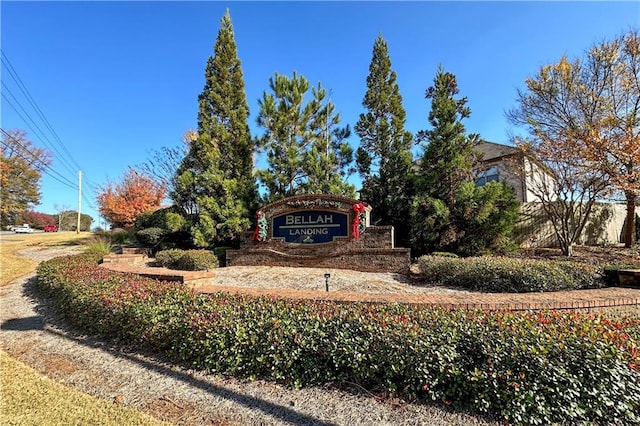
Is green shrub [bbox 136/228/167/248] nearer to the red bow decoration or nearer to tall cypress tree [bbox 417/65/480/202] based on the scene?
the red bow decoration

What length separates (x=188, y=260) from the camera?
8.88m

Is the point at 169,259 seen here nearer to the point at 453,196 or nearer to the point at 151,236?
the point at 151,236

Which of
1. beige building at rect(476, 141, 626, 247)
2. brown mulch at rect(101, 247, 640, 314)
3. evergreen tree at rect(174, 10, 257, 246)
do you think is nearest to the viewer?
brown mulch at rect(101, 247, 640, 314)

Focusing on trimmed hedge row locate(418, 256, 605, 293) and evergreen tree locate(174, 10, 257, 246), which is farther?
evergreen tree locate(174, 10, 257, 246)

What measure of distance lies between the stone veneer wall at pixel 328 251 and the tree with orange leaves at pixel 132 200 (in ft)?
35.3

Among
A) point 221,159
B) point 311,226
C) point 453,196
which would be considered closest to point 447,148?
point 453,196

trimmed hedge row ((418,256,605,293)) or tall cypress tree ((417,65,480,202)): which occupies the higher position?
tall cypress tree ((417,65,480,202))

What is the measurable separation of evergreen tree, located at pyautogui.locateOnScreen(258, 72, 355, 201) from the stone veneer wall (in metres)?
1.78

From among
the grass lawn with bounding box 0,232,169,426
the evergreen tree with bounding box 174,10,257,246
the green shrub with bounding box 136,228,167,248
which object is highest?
the evergreen tree with bounding box 174,10,257,246

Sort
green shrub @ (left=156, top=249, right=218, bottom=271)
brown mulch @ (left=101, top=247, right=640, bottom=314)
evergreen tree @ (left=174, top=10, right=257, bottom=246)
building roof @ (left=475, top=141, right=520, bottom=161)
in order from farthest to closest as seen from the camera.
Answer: building roof @ (left=475, top=141, right=520, bottom=161) < evergreen tree @ (left=174, top=10, right=257, bottom=246) < green shrub @ (left=156, top=249, right=218, bottom=271) < brown mulch @ (left=101, top=247, right=640, bottom=314)

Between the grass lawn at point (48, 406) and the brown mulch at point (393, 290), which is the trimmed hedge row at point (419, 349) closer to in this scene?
the brown mulch at point (393, 290)

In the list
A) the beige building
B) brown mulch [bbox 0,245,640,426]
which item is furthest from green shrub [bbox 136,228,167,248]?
the beige building

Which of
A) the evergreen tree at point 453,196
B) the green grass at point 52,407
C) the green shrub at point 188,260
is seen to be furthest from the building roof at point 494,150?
the green grass at point 52,407

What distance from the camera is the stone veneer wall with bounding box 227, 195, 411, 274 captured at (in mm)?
8625
